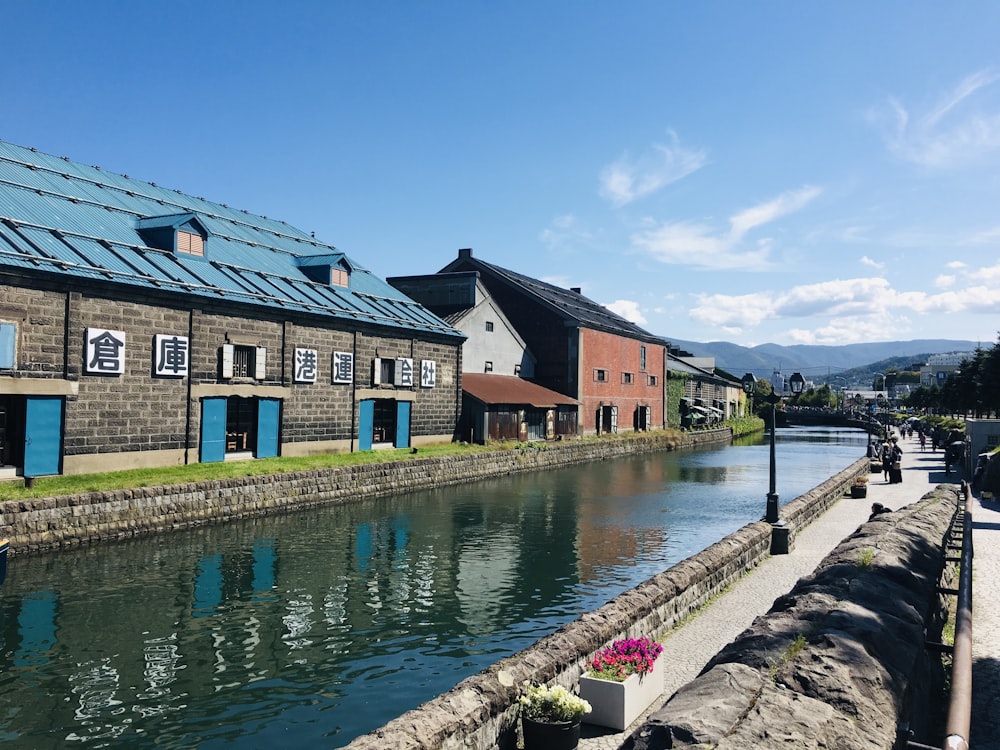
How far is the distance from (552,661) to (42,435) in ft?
63.8

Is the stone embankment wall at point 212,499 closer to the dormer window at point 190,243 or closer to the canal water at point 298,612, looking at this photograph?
the canal water at point 298,612

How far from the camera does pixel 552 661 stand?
8.37 metres

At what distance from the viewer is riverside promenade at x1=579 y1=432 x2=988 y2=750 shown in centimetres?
790

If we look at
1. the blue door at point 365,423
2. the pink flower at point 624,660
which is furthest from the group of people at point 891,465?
the pink flower at point 624,660

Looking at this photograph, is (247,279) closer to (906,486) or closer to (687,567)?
(687,567)

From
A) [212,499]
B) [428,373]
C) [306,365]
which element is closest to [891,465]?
[428,373]

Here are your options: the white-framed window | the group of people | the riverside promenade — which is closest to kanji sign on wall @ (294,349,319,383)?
the white-framed window

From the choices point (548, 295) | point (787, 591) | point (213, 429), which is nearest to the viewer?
point (787, 591)

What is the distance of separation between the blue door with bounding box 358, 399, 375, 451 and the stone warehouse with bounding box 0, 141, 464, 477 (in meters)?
0.08

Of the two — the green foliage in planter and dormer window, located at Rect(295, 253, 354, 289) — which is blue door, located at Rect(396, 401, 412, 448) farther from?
the green foliage in planter

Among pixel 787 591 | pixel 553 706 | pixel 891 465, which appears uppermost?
pixel 891 465

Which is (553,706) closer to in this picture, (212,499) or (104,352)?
(212,499)

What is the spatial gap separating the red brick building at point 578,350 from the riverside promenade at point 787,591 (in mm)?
30951

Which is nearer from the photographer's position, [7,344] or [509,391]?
[7,344]
